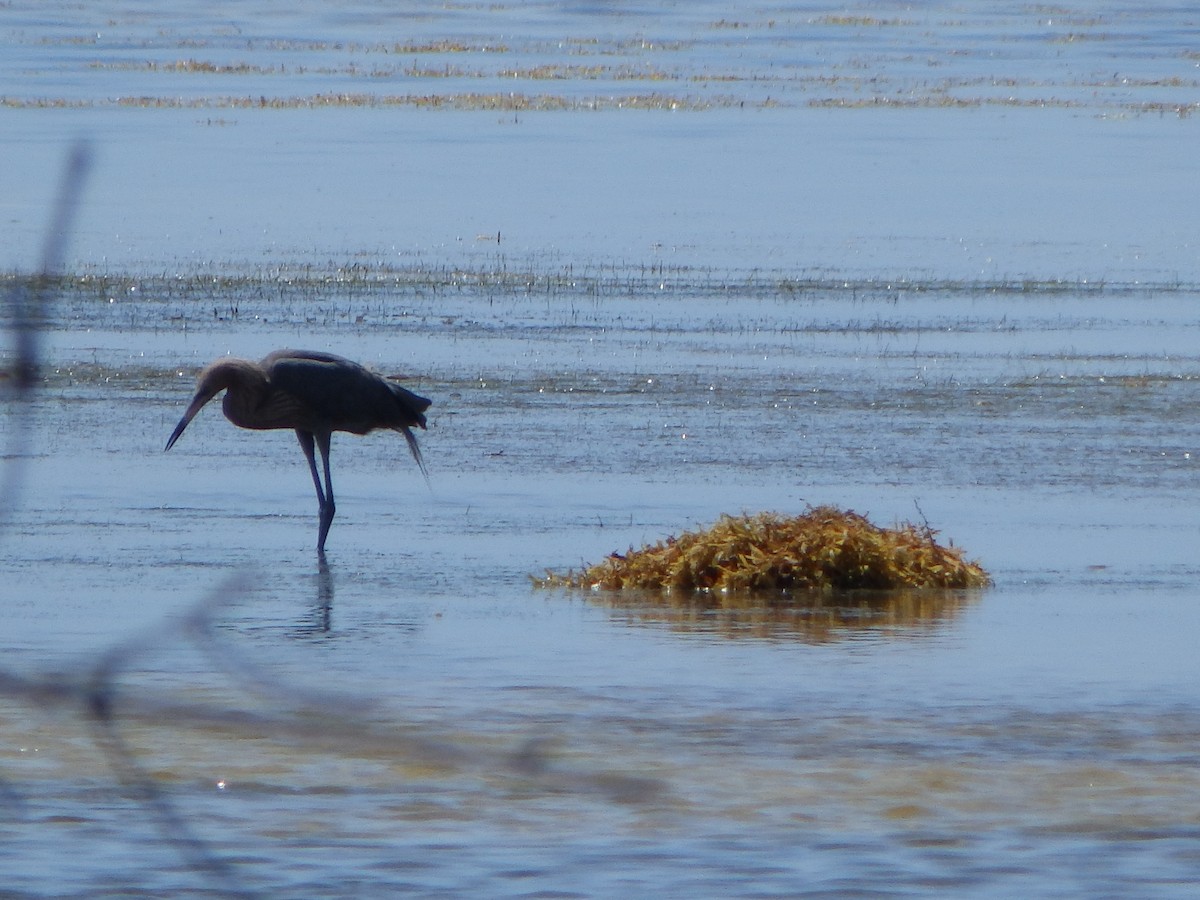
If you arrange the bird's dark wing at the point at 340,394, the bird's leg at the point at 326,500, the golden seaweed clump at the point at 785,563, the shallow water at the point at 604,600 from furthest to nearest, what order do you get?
the bird's dark wing at the point at 340,394
the bird's leg at the point at 326,500
the golden seaweed clump at the point at 785,563
the shallow water at the point at 604,600

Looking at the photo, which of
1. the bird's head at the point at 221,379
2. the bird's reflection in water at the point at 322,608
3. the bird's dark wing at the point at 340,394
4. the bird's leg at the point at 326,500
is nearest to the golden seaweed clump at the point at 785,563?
the bird's reflection in water at the point at 322,608

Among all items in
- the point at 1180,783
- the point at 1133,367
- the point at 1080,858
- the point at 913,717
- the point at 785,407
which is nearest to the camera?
the point at 1080,858

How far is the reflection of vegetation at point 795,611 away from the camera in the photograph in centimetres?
924

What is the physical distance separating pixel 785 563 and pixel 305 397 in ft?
10.9

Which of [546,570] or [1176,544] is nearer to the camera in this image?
[546,570]

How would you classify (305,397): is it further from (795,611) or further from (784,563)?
→ (795,611)

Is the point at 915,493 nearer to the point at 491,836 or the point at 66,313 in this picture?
the point at 491,836

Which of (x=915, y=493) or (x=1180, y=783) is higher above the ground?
(x=915, y=493)

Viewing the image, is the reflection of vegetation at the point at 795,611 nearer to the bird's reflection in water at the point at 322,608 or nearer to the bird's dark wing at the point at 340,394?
the bird's reflection in water at the point at 322,608

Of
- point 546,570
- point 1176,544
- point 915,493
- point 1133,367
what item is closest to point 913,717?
point 546,570

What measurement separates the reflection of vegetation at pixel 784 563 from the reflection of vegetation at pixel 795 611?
0.07 meters

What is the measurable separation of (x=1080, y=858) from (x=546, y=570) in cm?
499

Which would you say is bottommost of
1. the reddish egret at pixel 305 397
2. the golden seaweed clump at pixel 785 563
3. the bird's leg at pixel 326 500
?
the golden seaweed clump at pixel 785 563

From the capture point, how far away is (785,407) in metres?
16.1
